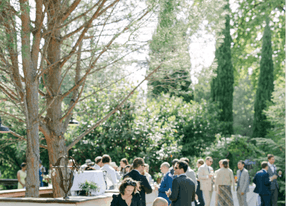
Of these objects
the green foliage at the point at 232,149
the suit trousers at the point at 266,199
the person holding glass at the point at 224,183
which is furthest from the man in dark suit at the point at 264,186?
the green foliage at the point at 232,149

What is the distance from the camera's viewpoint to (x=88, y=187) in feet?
20.7

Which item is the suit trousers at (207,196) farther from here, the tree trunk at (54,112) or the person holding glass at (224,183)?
the tree trunk at (54,112)

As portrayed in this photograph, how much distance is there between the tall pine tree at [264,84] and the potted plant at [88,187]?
766 inches

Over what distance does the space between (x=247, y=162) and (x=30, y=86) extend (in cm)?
1322

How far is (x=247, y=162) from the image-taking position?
54.5 ft

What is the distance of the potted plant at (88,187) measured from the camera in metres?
6.28

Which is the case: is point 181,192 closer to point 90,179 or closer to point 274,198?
point 90,179

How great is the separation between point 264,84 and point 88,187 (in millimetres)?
20881

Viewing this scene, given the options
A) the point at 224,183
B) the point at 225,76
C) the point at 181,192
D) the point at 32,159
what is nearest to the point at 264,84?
the point at 225,76

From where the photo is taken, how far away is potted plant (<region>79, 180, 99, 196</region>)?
20.6 ft

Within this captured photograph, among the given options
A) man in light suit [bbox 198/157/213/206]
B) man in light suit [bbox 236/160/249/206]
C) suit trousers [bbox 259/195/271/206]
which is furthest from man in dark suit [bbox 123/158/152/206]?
suit trousers [bbox 259/195/271/206]

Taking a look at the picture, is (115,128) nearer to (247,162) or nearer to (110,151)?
(110,151)

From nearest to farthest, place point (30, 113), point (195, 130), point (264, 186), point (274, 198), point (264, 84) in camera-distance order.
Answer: point (30, 113), point (264, 186), point (274, 198), point (195, 130), point (264, 84)

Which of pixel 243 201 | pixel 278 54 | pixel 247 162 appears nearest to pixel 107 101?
pixel 243 201
